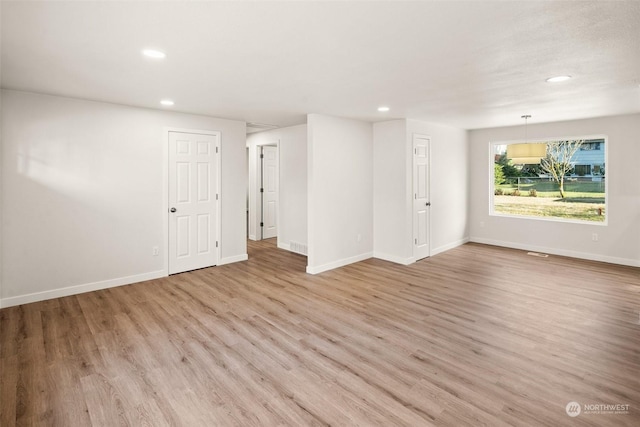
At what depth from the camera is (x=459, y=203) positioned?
22.7 feet

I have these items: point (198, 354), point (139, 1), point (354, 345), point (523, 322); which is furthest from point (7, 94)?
point (523, 322)

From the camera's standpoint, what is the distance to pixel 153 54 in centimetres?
258

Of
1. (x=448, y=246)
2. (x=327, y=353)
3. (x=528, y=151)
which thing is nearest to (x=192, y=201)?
(x=327, y=353)

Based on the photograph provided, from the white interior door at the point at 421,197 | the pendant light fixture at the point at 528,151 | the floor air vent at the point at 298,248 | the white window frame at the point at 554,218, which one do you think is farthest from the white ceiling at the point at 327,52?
the floor air vent at the point at 298,248

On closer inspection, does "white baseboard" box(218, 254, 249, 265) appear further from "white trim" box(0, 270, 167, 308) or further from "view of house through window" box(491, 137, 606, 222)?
"view of house through window" box(491, 137, 606, 222)

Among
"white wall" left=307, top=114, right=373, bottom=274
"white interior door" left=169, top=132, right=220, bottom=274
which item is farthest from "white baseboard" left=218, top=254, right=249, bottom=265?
"white wall" left=307, top=114, right=373, bottom=274

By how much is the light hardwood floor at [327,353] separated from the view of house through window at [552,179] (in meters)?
1.76

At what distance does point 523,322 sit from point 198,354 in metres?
3.11

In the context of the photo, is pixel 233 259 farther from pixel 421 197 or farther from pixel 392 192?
pixel 421 197

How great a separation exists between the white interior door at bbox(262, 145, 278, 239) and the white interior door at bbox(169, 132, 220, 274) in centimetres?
227

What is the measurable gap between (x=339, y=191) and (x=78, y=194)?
3.56m

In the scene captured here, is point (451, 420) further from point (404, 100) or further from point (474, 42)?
point (404, 100)

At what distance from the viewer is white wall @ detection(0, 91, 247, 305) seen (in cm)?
377

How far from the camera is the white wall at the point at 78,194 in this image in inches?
149
